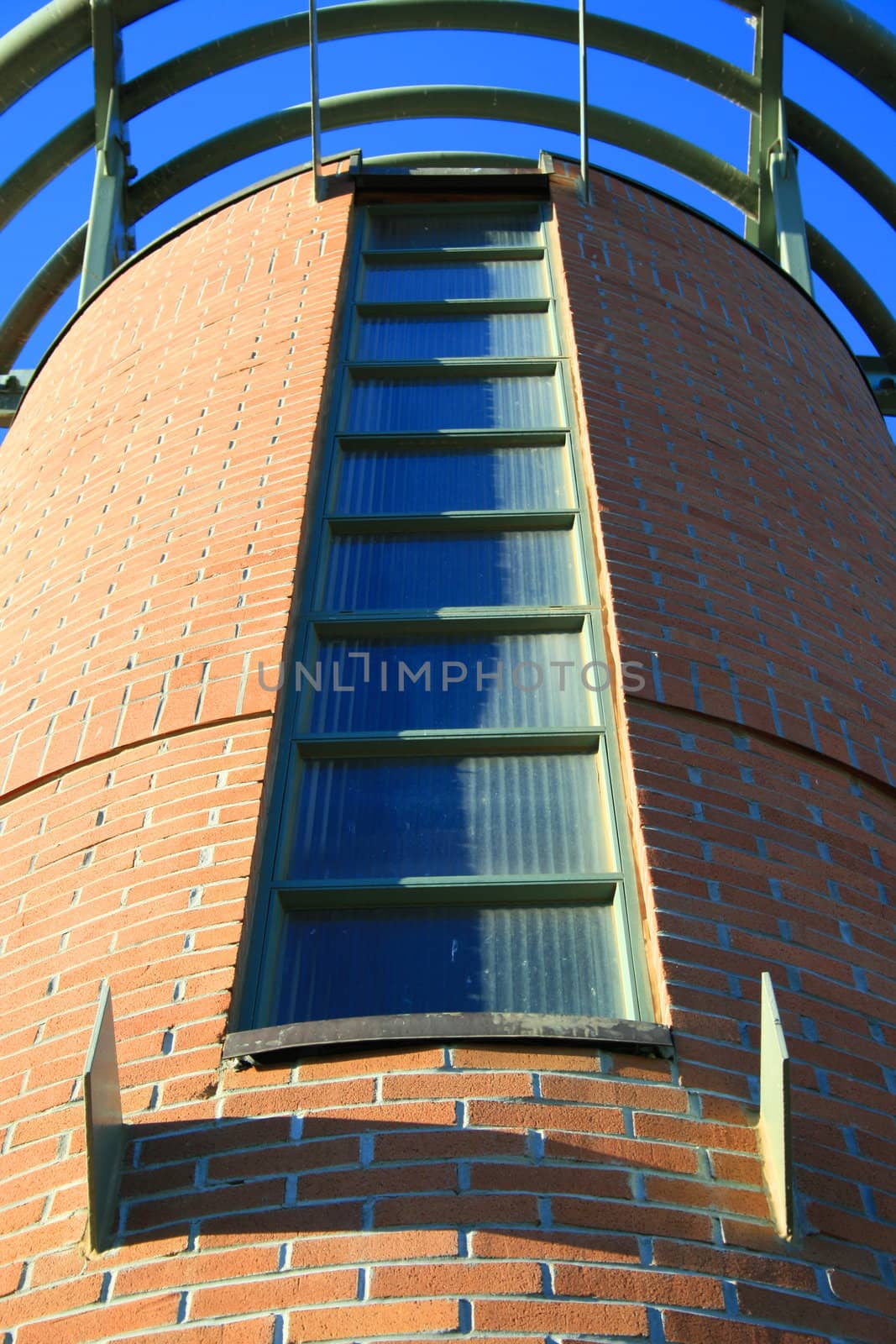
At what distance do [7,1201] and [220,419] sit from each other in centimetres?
343

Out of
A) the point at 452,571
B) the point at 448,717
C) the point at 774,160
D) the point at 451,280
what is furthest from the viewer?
the point at 774,160

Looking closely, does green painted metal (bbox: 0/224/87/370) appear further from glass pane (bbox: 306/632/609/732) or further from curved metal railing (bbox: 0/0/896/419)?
glass pane (bbox: 306/632/609/732)

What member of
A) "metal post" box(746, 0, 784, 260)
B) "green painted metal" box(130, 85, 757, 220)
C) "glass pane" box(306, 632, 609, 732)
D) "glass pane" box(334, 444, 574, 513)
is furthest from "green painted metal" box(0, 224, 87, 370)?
"glass pane" box(306, 632, 609, 732)

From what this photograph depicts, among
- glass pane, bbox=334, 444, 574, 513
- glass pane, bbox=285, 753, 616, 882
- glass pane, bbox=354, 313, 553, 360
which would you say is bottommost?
glass pane, bbox=285, 753, 616, 882

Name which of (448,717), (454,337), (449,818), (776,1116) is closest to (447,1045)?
(776,1116)

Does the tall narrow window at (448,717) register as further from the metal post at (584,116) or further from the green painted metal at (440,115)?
the green painted metal at (440,115)

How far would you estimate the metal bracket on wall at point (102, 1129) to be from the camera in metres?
2.84

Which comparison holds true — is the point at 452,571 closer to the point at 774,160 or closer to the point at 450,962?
the point at 450,962

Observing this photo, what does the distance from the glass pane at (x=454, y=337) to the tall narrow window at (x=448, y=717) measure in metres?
0.01

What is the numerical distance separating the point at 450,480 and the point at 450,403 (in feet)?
1.93

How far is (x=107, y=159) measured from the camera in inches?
369

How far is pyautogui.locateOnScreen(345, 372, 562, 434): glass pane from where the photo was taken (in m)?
5.93

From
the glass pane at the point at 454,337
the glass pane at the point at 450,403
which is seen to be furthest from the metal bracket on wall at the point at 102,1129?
the glass pane at the point at 454,337

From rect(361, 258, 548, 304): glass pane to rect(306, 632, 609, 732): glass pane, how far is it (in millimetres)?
2540
